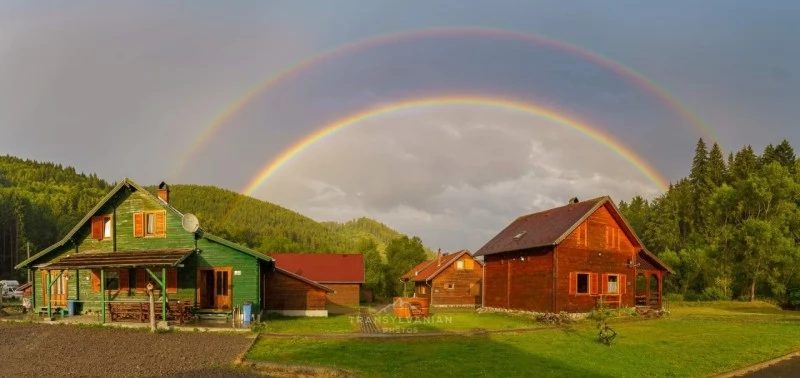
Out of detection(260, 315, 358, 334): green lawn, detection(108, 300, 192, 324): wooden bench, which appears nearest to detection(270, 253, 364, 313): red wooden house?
detection(260, 315, 358, 334): green lawn

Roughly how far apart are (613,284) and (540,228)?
19.1ft

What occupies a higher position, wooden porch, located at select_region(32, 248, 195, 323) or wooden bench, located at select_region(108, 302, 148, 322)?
wooden porch, located at select_region(32, 248, 195, 323)

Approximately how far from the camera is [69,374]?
14.6 metres

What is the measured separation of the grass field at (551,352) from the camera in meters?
15.7

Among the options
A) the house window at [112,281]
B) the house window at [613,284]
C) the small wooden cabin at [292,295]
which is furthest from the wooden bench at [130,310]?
the house window at [613,284]

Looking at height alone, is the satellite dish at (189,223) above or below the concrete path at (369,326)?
above

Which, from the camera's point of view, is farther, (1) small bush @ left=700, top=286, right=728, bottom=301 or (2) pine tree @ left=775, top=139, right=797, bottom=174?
(2) pine tree @ left=775, top=139, right=797, bottom=174

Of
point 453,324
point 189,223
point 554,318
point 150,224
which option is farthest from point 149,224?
point 554,318

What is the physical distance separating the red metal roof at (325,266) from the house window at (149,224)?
1904 cm

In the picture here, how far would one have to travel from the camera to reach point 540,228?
37094mm

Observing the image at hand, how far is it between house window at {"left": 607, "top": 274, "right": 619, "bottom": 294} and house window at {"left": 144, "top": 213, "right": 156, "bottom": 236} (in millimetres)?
27684

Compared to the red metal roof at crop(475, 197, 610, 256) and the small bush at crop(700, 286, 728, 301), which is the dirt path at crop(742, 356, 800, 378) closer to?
the red metal roof at crop(475, 197, 610, 256)

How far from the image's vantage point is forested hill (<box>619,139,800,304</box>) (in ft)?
167

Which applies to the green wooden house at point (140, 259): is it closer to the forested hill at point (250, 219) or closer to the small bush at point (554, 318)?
the small bush at point (554, 318)
